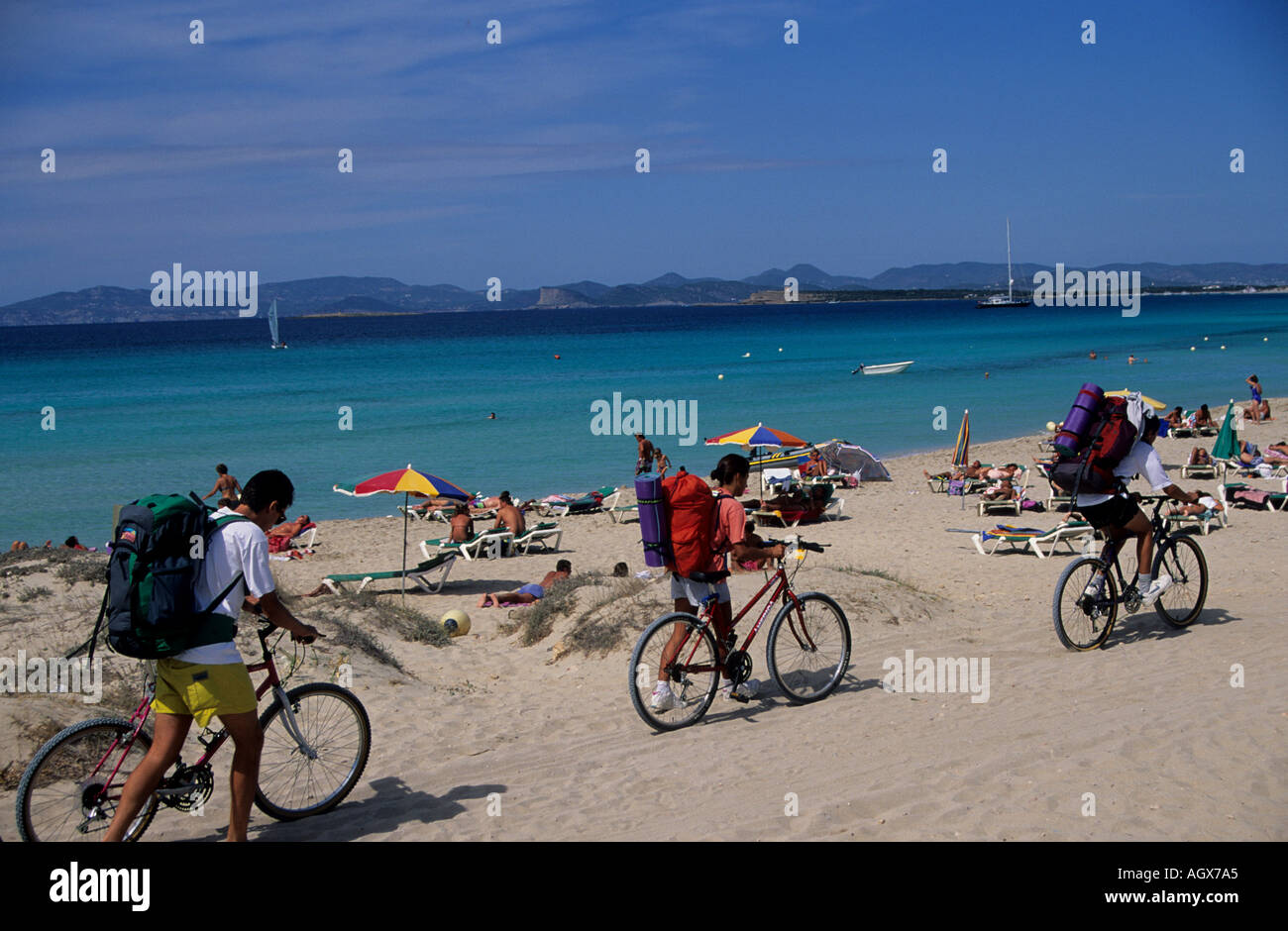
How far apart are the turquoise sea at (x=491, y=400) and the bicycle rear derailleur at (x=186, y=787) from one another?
15880 millimetres

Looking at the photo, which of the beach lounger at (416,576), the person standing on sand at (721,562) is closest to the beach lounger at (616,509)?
the beach lounger at (416,576)

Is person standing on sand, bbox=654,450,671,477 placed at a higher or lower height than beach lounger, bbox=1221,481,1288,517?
higher

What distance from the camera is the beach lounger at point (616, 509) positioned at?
17652mm

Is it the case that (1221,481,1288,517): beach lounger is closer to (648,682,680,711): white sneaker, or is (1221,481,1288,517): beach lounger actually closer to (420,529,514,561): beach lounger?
(420,529,514,561): beach lounger

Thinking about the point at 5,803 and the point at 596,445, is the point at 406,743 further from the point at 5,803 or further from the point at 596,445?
the point at 596,445

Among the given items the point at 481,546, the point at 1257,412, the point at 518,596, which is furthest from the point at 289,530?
the point at 1257,412

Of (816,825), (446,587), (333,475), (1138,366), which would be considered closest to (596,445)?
(333,475)

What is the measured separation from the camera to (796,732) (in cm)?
571

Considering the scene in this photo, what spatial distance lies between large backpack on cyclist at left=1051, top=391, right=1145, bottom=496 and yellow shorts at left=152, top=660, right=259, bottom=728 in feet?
18.0

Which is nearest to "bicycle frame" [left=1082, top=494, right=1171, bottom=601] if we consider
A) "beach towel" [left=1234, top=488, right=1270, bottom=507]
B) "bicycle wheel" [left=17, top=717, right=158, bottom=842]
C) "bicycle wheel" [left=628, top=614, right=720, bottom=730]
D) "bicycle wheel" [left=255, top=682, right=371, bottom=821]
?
"bicycle wheel" [left=628, top=614, right=720, bottom=730]

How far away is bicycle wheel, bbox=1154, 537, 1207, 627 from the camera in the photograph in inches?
307

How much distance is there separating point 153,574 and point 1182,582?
7.39 metres

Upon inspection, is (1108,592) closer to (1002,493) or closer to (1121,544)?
(1121,544)

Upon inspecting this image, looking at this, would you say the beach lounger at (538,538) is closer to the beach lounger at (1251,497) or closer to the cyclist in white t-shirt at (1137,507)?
the cyclist in white t-shirt at (1137,507)
